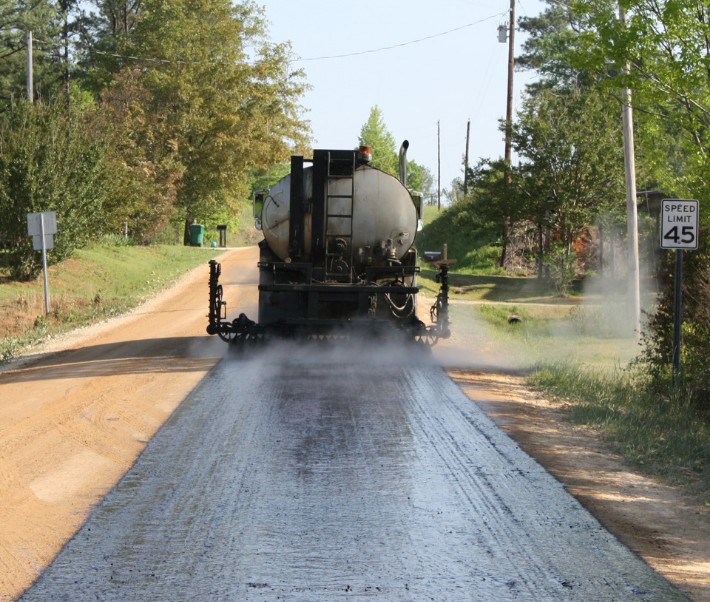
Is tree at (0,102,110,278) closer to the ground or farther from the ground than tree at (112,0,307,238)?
closer to the ground

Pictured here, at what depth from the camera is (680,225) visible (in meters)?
12.6

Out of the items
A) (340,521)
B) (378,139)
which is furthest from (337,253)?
(378,139)

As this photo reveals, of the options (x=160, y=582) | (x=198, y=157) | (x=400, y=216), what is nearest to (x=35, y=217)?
(x=400, y=216)

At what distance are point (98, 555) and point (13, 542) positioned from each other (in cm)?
79

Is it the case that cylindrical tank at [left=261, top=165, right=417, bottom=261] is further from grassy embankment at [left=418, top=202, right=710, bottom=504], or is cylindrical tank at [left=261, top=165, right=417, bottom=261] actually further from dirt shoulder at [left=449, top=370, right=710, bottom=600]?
dirt shoulder at [left=449, top=370, right=710, bottom=600]

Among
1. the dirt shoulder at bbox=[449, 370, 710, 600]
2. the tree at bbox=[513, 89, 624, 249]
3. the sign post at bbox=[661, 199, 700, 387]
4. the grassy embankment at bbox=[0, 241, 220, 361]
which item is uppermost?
the tree at bbox=[513, 89, 624, 249]

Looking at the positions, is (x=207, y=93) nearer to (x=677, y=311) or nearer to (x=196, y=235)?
(x=196, y=235)

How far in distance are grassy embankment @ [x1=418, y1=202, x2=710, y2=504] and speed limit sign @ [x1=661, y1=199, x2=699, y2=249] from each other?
1.99 meters

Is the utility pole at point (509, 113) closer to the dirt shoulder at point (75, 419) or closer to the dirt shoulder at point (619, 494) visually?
the dirt shoulder at point (75, 419)

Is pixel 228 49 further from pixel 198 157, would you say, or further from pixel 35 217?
pixel 35 217

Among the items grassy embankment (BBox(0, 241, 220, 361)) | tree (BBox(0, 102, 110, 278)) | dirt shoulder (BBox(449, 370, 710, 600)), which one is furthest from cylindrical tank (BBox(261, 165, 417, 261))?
tree (BBox(0, 102, 110, 278))

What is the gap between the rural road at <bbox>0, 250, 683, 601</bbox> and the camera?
577 centimetres

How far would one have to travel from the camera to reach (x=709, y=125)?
16.4m

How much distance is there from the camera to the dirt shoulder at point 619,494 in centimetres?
629
